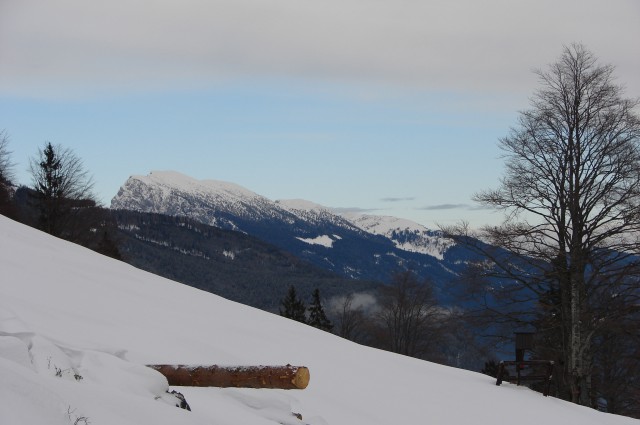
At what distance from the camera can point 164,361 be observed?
716 centimetres

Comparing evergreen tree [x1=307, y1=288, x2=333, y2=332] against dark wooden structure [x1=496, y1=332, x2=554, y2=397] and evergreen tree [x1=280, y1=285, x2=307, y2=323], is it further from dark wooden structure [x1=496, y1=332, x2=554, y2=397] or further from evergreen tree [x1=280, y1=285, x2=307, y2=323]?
dark wooden structure [x1=496, y1=332, x2=554, y2=397]

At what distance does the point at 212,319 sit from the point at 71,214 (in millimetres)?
29510

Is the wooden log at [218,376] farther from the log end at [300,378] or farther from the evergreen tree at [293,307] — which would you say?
the evergreen tree at [293,307]

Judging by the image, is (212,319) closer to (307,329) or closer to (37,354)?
(307,329)

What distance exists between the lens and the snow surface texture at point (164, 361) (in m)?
4.29

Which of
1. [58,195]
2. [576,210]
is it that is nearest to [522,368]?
[576,210]

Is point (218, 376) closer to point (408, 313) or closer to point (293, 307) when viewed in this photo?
point (408, 313)

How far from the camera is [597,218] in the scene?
17344 mm

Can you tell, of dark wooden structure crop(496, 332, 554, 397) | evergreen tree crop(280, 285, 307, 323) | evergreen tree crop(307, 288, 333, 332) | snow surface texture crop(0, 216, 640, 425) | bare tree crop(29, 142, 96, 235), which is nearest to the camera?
snow surface texture crop(0, 216, 640, 425)

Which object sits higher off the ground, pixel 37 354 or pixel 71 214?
pixel 71 214

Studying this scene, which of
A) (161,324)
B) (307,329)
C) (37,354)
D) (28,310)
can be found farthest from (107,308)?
(307,329)

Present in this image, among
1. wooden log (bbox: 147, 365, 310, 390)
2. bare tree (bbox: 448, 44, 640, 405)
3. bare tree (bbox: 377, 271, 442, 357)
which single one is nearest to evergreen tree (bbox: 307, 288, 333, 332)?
bare tree (bbox: 377, 271, 442, 357)

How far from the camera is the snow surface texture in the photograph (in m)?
4.29

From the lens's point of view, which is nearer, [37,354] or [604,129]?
[37,354]
